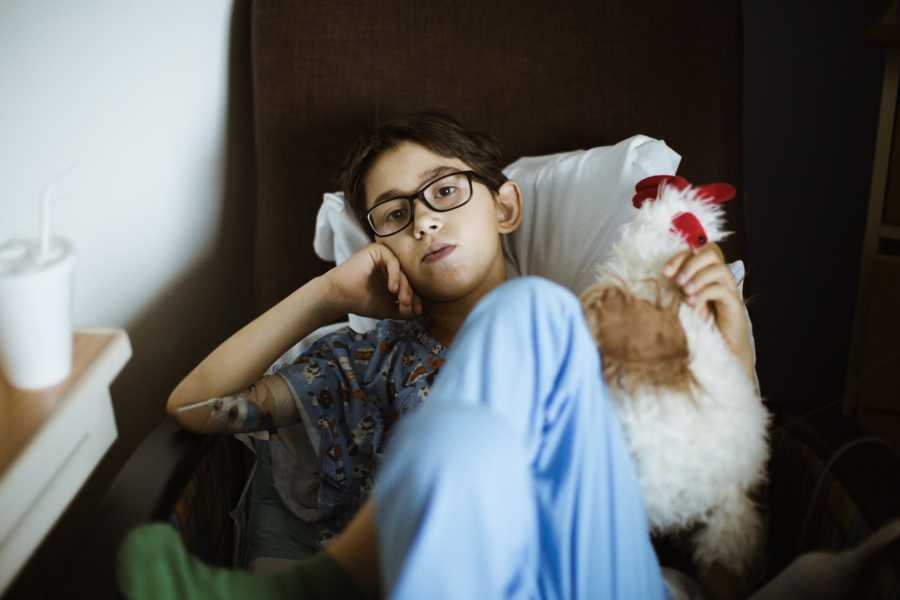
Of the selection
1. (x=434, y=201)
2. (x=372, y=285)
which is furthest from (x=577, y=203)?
(x=372, y=285)

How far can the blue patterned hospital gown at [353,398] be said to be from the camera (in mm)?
1085

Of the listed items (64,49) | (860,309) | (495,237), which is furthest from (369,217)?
(860,309)

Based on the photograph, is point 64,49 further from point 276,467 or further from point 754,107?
point 754,107

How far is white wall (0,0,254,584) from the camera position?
103 cm

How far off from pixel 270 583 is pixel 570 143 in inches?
36.7

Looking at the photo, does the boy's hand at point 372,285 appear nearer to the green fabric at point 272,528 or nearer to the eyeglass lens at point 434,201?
the eyeglass lens at point 434,201

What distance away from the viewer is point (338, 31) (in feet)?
4.36

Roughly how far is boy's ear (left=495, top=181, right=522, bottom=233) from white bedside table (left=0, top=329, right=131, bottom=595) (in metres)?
0.65

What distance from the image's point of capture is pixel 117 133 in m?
1.17

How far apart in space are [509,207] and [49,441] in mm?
801

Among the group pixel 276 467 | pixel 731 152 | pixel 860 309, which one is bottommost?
pixel 276 467

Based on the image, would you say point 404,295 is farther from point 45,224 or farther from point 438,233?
point 45,224

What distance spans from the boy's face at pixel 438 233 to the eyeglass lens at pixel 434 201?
12mm

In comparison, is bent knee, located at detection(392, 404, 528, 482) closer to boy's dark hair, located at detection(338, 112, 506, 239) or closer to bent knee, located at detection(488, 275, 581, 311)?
bent knee, located at detection(488, 275, 581, 311)
